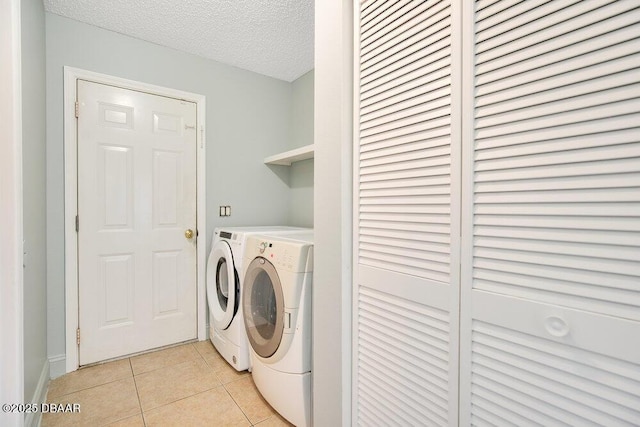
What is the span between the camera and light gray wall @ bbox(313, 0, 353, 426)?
115 cm

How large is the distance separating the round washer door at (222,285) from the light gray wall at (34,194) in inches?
39.4

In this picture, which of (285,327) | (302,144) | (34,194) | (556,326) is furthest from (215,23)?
(556,326)

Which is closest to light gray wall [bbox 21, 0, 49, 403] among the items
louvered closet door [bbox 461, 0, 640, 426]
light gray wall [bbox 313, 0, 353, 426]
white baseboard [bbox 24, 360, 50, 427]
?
white baseboard [bbox 24, 360, 50, 427]

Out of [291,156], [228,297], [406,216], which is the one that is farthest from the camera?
[291,156]

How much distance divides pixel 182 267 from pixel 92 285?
0.60 meters

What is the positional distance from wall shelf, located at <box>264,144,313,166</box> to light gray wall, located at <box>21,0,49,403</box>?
1.53m

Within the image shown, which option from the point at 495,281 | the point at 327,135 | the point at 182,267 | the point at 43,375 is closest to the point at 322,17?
the point at 327,135

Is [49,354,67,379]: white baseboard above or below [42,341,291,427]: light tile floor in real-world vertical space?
above

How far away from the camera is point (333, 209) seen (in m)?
1.21

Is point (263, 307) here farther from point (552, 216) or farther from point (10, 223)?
point (552, 216)

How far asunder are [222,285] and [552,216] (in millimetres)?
2214

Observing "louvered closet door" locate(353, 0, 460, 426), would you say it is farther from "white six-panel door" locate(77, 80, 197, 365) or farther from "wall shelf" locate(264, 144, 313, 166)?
"white six-panel door" locate(77, 80, 197, 365)

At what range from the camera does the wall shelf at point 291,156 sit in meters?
2.26

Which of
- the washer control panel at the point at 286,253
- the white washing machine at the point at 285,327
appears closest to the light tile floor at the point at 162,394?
the white washing machine at the point at 285,327
